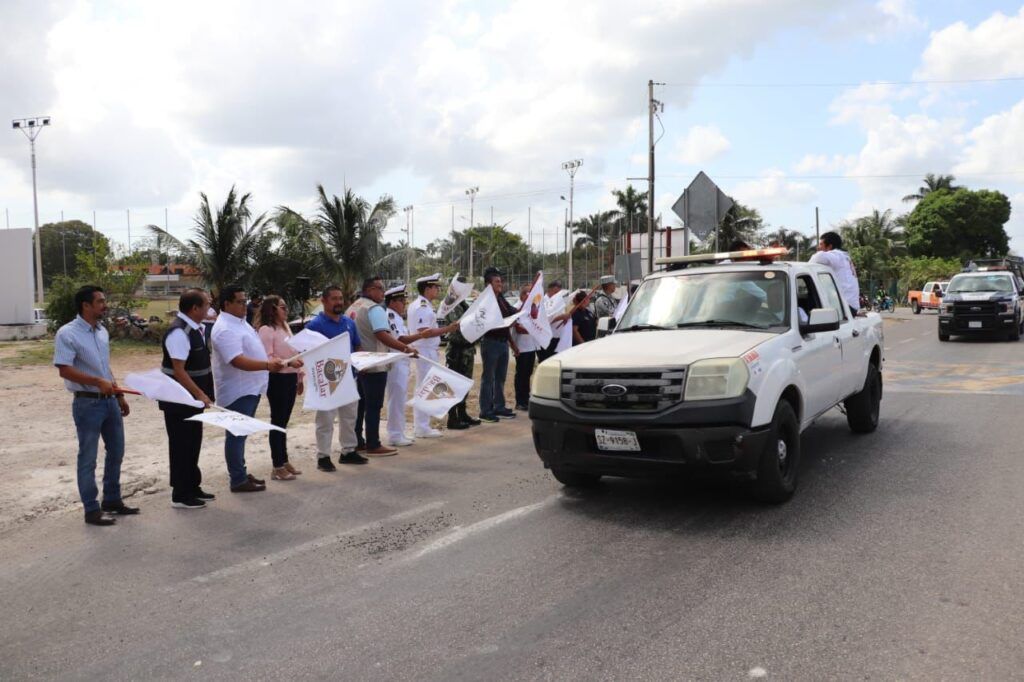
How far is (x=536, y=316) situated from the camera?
11352 millimetres

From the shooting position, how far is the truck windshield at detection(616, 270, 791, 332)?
678 cm

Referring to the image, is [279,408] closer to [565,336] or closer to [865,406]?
[565,336]

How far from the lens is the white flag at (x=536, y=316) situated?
11.2 meters

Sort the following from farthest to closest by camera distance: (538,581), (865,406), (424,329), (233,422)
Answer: (424,329) → (865,406) → (233,422) → (538,581)

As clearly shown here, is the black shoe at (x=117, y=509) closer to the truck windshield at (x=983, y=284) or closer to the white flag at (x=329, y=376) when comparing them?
the white flag at (x=329, y=376)

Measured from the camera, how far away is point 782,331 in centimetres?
655

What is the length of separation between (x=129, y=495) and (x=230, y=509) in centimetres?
123

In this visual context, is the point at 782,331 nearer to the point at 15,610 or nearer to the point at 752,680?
the point at 752,680

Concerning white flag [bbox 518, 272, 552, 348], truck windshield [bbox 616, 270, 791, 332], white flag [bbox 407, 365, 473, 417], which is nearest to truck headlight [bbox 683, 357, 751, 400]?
truck windshield [bbox 616, 270, 791, 332]

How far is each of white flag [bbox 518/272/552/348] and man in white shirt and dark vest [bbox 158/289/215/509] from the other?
516 cm

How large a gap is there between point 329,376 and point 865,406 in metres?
5.51

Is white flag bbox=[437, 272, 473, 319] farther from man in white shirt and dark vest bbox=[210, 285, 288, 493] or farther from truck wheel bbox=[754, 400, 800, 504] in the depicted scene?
truck wheel bbox=[754, 400, 800, 504]

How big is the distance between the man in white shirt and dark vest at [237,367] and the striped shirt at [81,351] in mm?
866

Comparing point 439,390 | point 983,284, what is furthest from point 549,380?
point 983,284
